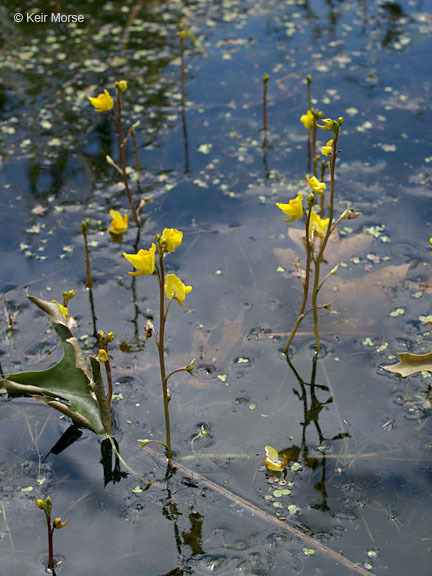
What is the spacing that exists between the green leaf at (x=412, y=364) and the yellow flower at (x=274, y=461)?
24.3 inches

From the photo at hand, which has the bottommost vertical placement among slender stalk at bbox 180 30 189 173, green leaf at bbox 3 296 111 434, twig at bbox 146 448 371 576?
twig at bbox 146 448 371 576

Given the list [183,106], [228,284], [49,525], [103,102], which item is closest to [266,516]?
[49,525]

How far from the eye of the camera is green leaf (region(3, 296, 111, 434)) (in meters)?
2.43

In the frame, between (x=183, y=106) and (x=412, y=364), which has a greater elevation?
(x=183, y=106)

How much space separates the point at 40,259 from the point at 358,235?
1.72 meters

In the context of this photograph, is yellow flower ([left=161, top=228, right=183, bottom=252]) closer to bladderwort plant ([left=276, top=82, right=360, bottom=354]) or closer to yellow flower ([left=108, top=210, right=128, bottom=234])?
bladderwort plant ([left=276, top=82, right=360, bottom=354])

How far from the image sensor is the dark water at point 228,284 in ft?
6.98

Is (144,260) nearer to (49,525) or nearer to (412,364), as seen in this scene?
(49,525)

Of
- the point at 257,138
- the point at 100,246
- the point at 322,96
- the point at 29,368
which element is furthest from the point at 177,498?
the point at 322,96

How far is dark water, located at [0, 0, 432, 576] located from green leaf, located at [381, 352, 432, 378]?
8 cm

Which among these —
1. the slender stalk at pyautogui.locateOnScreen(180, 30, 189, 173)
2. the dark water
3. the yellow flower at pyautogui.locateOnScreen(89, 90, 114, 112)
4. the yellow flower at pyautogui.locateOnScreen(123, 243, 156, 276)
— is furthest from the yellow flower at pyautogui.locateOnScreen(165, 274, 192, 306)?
the slender stalk at pyautogui.locateOnScreen(180, 30, 189, 173)

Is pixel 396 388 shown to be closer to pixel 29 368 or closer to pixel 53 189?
pixel 29 368

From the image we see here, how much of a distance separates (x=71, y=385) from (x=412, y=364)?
1371 mm

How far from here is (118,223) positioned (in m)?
3.36
